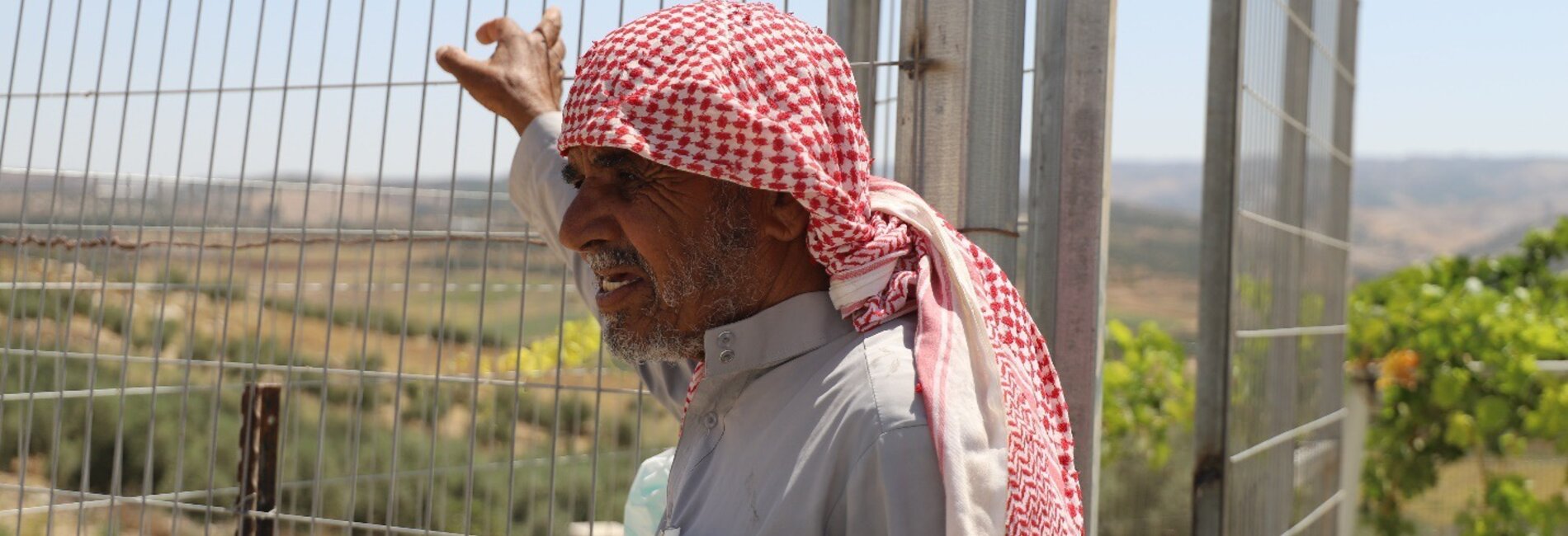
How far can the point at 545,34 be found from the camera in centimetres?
249

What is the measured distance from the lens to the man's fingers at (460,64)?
244 cm

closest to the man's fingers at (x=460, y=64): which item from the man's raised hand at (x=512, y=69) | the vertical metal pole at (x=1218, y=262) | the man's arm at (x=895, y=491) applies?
the man's raised hand at (x=512, y=69)

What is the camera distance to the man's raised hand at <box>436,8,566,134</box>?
8.04ft

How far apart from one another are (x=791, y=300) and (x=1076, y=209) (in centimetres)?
61

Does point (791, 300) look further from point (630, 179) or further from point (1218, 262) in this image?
point (1218, 262)

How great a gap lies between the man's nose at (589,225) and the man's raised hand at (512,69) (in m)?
0.76

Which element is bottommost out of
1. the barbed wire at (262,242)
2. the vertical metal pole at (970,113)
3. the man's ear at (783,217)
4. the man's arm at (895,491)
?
the man's arm at (895,491)

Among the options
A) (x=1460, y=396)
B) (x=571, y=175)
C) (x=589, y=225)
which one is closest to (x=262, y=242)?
(x=571, y=175)

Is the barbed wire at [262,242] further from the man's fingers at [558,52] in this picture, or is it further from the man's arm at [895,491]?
the man's arm at [895,491]

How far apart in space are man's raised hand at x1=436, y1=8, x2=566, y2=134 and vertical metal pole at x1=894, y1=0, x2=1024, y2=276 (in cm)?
72

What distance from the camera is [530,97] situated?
8.12 ft

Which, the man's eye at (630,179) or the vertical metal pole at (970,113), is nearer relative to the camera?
the man's eye at (630,179)

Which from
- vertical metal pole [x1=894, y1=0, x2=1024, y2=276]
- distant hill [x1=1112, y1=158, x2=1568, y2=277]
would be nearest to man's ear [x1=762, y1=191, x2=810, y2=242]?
vertical metal pole [x1=894, y1=0, x2=1024, y2=276]

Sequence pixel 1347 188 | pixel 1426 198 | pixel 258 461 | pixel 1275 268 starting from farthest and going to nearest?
pixel 1426 198, pixel 1347 188, pixel 1275 268, pixel 258 461
